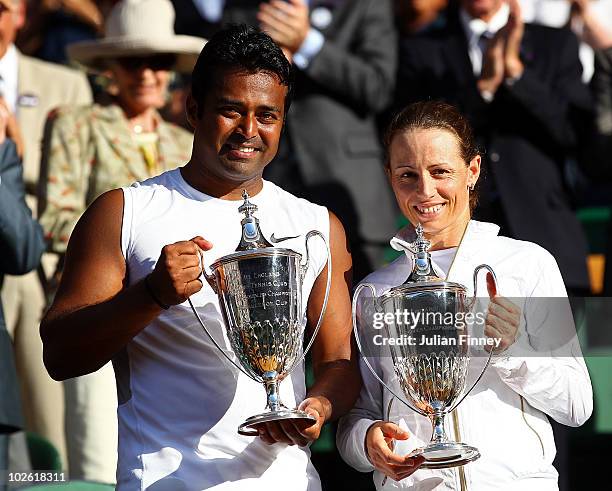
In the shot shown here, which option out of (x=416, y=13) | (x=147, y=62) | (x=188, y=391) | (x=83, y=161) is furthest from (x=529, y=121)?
(x=188, y=391)

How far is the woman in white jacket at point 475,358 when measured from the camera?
2.96 m

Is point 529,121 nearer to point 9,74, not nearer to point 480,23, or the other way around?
point 480,23

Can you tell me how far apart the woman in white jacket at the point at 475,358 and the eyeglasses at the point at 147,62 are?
196cm

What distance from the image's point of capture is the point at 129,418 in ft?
9.58

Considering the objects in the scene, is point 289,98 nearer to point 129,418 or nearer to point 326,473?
point 129,418

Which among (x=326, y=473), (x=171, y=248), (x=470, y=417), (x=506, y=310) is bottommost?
(x=326, y=473)

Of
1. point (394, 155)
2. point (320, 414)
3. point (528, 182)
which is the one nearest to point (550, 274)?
point (394, 155)

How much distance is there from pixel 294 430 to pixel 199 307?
0.39 metres

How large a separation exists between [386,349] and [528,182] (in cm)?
195

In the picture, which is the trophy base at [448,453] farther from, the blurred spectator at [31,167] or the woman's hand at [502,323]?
the blurred spectator at [31,167]

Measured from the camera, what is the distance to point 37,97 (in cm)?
516

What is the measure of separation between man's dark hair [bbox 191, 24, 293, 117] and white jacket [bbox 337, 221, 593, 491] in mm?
512

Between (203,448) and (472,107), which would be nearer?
(203,448)

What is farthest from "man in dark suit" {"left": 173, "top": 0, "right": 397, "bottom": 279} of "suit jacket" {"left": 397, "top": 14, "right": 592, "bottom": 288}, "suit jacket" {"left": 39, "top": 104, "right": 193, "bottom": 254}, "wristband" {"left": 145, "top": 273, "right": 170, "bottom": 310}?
"wristband" {"left": 145, "top": 273, "right": 170, "bottom": 310}
